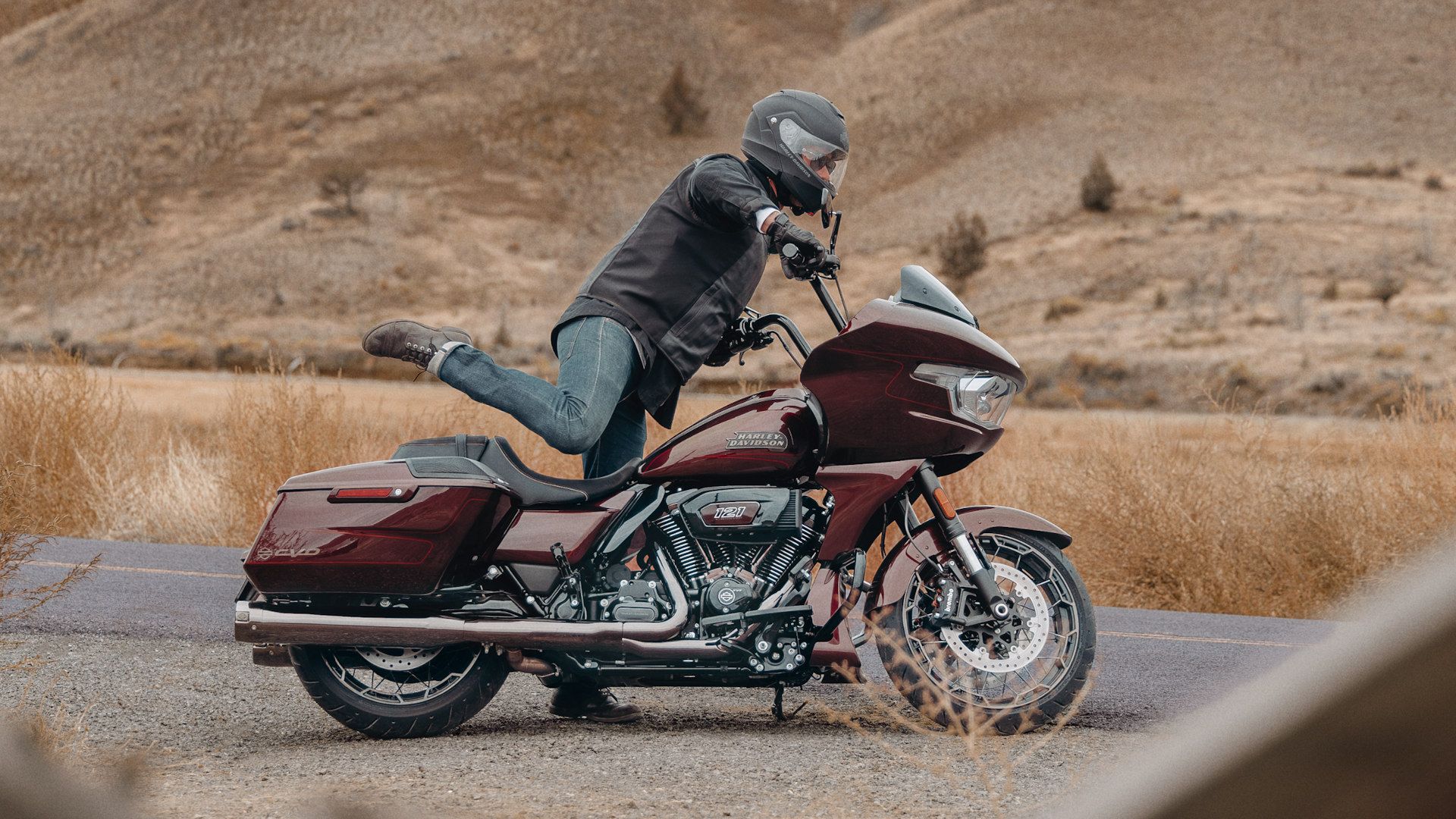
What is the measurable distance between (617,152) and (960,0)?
28.6 m

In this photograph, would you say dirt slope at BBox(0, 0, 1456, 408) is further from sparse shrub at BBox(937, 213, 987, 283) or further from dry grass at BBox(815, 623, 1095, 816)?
dry grass at BBox(815, 623, 1095, 816)

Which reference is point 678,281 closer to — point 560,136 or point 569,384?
point 569,384

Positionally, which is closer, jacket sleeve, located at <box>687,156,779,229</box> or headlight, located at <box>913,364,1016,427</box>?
jacket sleeve, located at <box>687,156,779,229</box>

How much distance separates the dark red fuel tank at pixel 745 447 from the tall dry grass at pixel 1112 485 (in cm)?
445

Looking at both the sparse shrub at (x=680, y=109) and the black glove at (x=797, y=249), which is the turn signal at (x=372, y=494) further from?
the sparse shrub at (x=680, y=109)

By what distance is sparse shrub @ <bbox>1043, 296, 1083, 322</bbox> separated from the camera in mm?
50294

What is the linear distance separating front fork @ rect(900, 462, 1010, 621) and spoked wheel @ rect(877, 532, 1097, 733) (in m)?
0.04

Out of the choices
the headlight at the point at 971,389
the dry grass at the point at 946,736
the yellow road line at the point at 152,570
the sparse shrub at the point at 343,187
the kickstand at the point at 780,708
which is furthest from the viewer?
the sparse shrub at the point at 343,187

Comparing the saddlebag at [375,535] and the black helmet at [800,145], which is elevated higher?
the black helmet at [800,145]

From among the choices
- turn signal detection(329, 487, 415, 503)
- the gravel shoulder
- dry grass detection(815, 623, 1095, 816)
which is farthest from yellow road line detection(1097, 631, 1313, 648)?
turn signal detection(329, 487, 415, 503)

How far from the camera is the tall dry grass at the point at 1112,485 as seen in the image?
9031 millimetres

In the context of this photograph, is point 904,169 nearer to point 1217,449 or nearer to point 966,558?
point 1217,449

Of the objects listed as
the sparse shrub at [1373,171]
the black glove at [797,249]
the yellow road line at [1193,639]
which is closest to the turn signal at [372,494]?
the black glove at [797,249]

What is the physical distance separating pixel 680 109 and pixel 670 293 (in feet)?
277
